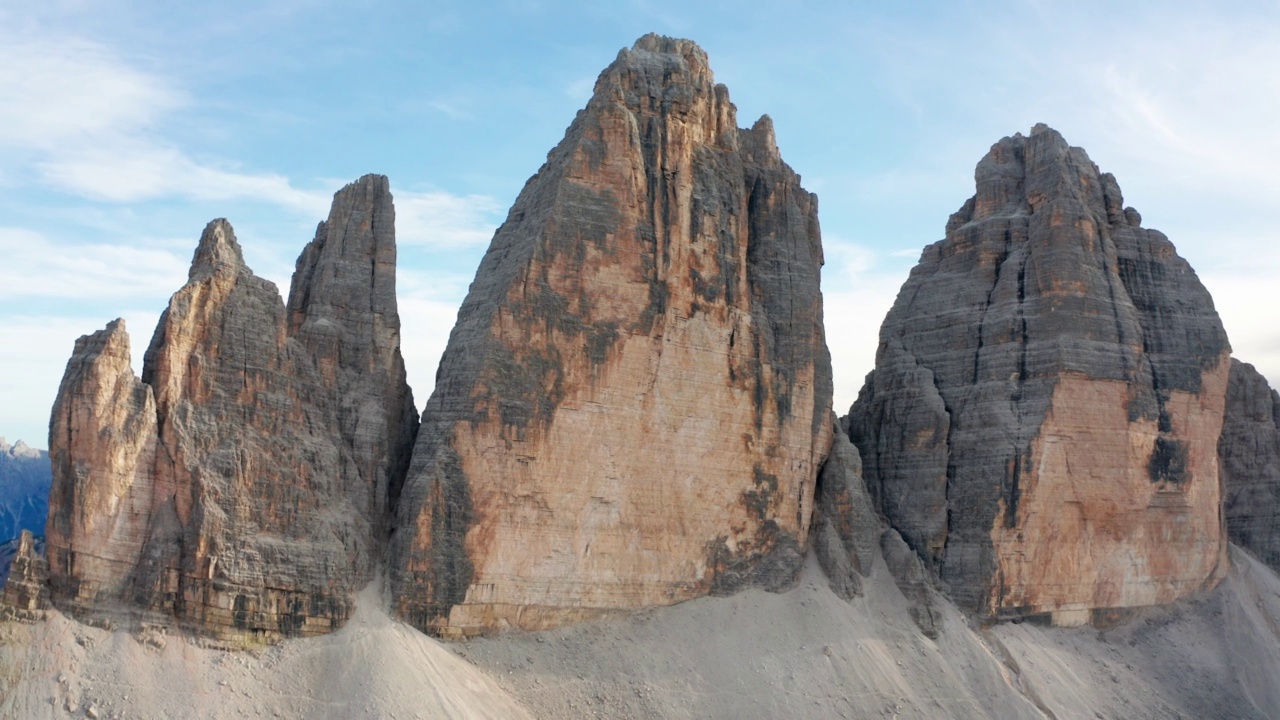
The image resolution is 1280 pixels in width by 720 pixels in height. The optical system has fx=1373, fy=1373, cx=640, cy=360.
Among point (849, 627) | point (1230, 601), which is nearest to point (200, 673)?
point (849, 627)

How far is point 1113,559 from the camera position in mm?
48312

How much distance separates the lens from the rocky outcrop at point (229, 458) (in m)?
33.2

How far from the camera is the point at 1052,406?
154 ft

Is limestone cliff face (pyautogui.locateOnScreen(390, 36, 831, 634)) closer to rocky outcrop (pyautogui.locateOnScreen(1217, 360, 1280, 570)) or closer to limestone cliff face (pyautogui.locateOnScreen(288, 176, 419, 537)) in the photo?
limestone cliff face (pyautogui.locateOnScreen(288, 176, 419, 537))

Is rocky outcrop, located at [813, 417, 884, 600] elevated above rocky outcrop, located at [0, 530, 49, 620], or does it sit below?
above

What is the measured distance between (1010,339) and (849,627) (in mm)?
12896

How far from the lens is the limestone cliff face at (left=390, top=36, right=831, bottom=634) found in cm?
3747

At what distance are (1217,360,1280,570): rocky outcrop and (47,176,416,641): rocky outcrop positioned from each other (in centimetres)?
3596

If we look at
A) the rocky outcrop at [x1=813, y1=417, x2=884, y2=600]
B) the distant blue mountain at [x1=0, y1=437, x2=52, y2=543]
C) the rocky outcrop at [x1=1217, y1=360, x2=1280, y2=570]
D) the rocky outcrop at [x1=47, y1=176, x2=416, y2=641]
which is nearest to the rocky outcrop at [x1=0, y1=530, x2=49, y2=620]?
the rocky outcrop at [x1=47, y1=176, x2=416, y2=641]

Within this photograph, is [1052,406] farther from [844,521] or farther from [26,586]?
[26,586]

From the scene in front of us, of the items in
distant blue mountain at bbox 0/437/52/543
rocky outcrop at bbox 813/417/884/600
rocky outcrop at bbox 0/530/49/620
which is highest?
distant blue mountain at bbox 0/437/52/543

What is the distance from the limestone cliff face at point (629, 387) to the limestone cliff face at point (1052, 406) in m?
5.47

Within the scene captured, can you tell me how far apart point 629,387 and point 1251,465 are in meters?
30.8

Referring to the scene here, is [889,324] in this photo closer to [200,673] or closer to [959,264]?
[959,264]
